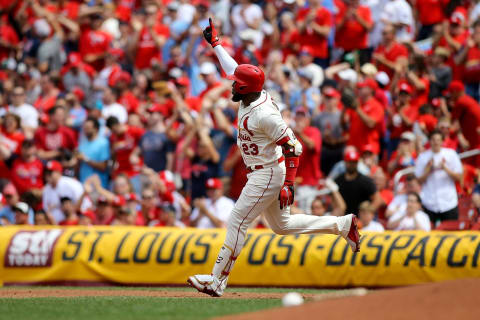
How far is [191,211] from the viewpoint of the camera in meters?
14.2

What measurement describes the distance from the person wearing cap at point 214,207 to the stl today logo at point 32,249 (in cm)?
202

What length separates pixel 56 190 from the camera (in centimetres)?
1430

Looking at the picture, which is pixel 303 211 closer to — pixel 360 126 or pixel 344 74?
pixel 360 126

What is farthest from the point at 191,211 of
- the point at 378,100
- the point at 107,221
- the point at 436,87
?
the point at 436,87

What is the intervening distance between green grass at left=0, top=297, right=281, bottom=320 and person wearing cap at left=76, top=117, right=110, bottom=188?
19.3 ft

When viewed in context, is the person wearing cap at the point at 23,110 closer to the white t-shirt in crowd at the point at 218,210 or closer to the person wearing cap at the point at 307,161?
the white t-shirt in crowd at the point at 218,210

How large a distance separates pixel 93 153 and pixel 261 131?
7177mm

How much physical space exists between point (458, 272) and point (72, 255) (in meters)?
5.07

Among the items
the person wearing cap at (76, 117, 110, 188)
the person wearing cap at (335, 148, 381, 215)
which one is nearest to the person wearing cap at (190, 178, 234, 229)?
the person wearing cap at (335, 148, 381, 215)

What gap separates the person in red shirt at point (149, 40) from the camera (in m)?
18.0

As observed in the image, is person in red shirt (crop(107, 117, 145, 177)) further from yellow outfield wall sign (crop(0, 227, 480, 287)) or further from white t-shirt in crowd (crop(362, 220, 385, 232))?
white t-shirt in crowd (crop(362, 220, 385, 232))

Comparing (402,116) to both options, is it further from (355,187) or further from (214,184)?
(214,184)

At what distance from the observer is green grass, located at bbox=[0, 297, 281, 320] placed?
7.58 meters

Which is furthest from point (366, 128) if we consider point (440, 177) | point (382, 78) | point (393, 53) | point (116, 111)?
point (116, 111)
